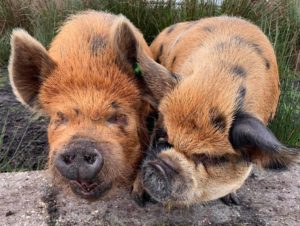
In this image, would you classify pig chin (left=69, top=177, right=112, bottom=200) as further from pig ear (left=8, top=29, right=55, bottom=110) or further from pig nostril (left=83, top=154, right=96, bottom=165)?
pig ear (left=8, top=29, right=55, bottom=110)

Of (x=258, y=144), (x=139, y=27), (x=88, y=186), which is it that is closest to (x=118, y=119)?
(x=88, y=186)

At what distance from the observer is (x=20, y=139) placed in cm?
468

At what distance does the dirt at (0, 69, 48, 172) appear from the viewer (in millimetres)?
4426

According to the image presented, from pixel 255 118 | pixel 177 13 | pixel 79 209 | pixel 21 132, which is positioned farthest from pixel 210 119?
pixel 177 13

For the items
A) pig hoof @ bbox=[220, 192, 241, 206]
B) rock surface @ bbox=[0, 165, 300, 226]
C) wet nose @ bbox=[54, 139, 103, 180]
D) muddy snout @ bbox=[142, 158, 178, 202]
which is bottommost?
rock surface @ bbox=[0, 165, 300, 226]

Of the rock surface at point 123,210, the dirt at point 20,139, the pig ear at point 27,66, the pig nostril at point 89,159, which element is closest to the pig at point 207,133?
the pig nostril at point 89,159

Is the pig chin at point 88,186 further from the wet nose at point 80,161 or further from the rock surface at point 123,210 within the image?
the rock surface at point 123,210

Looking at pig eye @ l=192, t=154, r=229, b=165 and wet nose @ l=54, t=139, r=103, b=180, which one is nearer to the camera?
wet nose @ l=54, t=139, r=103, b=180

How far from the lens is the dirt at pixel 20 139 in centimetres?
443

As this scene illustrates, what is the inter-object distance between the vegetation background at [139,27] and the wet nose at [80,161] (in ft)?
5.59

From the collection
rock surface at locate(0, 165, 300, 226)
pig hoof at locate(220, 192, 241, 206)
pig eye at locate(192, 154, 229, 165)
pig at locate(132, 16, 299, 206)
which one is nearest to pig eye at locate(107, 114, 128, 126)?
pig at locate(132, 16, 299, 206)

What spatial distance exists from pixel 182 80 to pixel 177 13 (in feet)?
9.85

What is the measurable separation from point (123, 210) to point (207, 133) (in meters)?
0.95

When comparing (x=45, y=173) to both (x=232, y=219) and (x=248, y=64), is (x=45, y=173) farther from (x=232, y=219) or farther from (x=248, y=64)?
(x=248, y=64)
